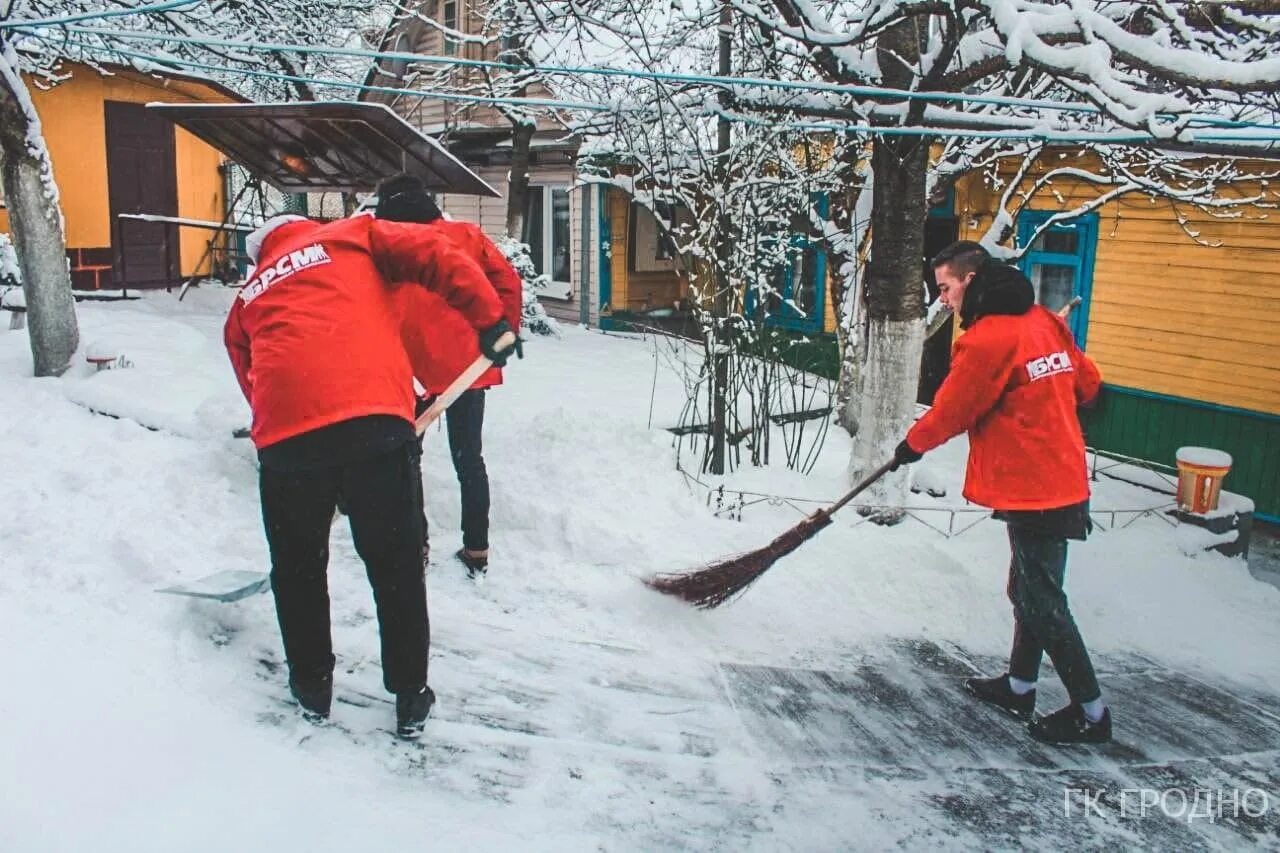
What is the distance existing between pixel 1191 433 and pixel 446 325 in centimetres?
796

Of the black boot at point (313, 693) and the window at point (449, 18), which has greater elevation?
the window at point (449, 18)

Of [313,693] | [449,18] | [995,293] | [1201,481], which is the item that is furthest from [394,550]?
[449,18]

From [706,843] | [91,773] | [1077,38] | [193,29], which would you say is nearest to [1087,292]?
[1077,38]

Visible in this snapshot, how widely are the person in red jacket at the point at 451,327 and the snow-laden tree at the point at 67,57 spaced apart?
82cm

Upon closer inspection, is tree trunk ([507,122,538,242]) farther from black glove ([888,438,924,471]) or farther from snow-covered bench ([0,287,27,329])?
black glove ([888,438,924,471])

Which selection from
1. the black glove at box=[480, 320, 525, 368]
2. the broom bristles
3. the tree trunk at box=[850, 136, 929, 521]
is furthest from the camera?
the tree trunk at box=[850, 136, 929, 521]

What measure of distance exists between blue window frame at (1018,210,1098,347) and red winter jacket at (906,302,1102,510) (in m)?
6.96

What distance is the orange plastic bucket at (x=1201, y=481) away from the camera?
6883 mm

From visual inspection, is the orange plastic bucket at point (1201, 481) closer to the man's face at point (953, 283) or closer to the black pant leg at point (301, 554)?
the man's face at point (953, 283)

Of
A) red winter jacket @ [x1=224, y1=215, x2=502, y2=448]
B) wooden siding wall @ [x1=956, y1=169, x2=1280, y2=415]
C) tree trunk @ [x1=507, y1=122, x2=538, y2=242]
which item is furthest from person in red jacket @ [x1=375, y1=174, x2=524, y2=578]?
tree trunk @ [x1=507, y1=122, x2=538, y2=242]

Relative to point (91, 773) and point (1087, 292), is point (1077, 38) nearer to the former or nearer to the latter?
point (91, 773)

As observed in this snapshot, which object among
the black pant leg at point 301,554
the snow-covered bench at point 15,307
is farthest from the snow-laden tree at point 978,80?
the snow-covered bench at point 15,307

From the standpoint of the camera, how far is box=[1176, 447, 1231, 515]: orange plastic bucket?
271 inches

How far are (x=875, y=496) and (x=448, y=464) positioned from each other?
8.80 ft
